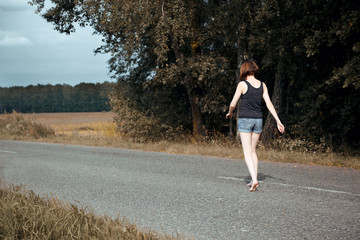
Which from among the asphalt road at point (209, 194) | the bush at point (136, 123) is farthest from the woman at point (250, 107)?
the bush at point (136, 123)

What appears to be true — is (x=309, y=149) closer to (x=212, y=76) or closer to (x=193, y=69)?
(x=212, y=76)

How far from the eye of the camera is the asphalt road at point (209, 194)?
445 centimetres

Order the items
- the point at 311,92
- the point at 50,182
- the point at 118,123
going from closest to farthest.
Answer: the point at 50,182
the point at 311,92
the point at 118,123

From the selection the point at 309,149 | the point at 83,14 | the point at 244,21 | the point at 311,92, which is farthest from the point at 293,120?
the point at 83,14

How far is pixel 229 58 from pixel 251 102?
29.3 feet

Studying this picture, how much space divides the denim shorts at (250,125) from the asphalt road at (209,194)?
107 cm

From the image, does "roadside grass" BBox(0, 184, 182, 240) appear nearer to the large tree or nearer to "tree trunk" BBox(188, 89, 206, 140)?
the large tree

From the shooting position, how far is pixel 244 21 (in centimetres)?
1218

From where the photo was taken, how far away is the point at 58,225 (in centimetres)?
407

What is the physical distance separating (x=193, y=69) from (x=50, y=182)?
8014mm

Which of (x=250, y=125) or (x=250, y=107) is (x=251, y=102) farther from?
(x=250, y=125)

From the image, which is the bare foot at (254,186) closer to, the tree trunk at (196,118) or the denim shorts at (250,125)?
the denim shorts at (250,125)

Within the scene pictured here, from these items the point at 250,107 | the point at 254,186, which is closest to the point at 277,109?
the point at 250,107

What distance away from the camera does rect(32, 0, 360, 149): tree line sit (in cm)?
948
